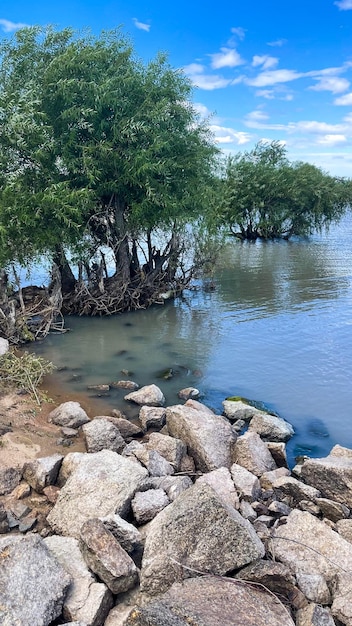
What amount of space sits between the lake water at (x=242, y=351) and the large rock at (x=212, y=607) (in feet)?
16.4

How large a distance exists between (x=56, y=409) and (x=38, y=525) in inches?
151

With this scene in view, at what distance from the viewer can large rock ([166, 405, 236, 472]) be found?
8469 mm

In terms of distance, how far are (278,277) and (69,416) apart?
1979cm

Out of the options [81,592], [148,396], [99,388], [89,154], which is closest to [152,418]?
[148,396]

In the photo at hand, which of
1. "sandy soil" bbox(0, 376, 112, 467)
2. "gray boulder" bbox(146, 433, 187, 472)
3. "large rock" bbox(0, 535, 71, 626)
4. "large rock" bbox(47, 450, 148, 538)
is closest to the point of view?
"large rock" bbox(0, 535, 71, 626)

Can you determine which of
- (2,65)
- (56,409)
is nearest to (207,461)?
(56,409)

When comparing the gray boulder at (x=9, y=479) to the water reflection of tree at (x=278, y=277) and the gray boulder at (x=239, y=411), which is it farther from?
the water reflection of tree at (x=278, y=277)

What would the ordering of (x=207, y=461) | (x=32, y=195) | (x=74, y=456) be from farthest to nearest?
(x=32, y=195)
(x=207, y=461)
(x=74, y=456)

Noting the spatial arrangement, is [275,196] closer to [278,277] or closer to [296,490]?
[278,277]

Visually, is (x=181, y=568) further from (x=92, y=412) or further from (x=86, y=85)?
(x=86, y=85)

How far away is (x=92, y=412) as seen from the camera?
11.0 metres

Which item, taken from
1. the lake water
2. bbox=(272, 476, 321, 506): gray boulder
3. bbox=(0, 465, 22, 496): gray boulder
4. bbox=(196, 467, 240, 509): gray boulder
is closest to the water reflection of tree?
the lake water

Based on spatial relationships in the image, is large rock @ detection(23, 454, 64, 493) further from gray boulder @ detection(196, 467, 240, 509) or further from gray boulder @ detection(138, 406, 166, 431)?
gray boulder @ detection(138, 406, 166, 431)

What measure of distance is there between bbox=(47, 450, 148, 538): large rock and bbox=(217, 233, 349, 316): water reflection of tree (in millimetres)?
13568
